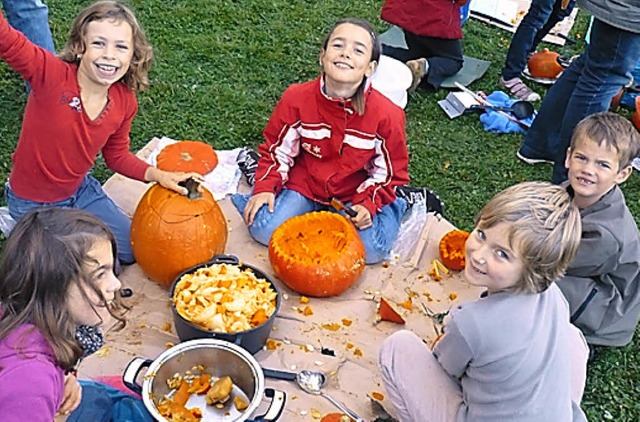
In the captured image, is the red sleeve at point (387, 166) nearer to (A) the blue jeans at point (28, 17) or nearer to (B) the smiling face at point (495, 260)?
(B) the smiling face at point (495, 260)

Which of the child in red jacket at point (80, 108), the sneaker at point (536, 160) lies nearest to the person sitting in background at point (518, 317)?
the child in red jacket at point (80, 108)

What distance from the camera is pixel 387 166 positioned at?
117 inches

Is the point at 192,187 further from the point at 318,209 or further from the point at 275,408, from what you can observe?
the point at 275,408

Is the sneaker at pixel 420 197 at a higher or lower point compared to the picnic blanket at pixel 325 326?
higher

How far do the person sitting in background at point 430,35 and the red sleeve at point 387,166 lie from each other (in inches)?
55.4

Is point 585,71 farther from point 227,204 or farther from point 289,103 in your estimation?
point 227,204

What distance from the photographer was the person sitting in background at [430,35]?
425 centimetres

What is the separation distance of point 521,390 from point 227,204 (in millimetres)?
1613

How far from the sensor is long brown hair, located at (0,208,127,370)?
5.41 ft

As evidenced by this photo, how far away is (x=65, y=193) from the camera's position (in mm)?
2715

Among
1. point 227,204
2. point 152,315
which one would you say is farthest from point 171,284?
point 227,204

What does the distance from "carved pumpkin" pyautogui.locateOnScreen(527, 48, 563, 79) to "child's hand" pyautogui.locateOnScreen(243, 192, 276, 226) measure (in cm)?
232

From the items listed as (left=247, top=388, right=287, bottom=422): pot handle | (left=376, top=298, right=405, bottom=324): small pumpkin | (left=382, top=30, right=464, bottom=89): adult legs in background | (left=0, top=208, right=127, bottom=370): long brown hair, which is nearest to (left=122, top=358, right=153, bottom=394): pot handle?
(left=247, top=388, right=287, bottom=422): pot handle

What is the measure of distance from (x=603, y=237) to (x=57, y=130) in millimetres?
1878
